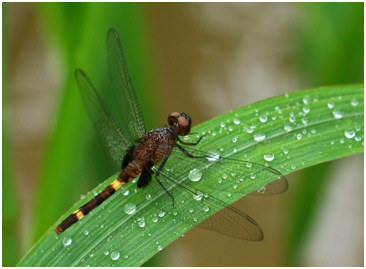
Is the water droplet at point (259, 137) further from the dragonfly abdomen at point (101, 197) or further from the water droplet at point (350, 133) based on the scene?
the dragonfly abdomen at point (101, 197)

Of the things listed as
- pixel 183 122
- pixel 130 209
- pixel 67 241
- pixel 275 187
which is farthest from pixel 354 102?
pixel 67 241

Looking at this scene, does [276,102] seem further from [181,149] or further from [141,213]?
[141,213]

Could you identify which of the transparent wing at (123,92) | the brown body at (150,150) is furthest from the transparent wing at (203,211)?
the transparent wing at (123,92)

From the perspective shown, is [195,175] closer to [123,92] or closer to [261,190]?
[261,190]

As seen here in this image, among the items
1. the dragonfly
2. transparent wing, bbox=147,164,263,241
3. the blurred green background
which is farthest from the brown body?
the blurred green background

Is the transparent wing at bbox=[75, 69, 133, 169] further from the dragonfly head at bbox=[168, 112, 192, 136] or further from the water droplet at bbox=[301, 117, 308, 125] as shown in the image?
the water droplet at bbox=[301, 117, 308, 125]

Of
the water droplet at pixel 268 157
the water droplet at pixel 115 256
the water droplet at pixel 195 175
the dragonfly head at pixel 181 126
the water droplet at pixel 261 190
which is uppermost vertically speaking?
the dragonfly head at pixel 181 126
